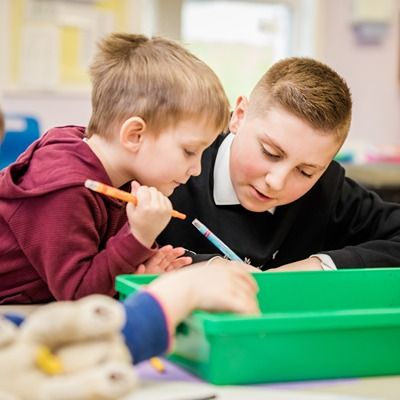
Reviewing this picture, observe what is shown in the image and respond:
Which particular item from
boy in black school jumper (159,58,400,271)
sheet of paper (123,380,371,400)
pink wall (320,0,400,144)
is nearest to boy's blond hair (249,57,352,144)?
boy in black school jumper (159,58,400,271)

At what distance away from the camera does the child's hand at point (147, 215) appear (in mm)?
1144

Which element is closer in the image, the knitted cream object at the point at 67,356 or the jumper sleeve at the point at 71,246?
the knitted cream object at the point at 67,356

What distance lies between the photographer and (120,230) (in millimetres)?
1229

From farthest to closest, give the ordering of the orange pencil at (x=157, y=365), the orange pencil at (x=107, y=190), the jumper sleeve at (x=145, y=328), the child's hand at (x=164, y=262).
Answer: the child's hand at (x=164, y=262) → the orange pencil at (x=107, y=190) → the orange pencil at (x=157, y=365) → the jumper sleeve at (x=145, y=328)

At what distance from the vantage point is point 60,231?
1.14 metres

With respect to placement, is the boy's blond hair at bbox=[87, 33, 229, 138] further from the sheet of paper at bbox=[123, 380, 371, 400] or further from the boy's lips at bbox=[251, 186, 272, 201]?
the sheet of paper at bbox=[123, 380, 371, 400]

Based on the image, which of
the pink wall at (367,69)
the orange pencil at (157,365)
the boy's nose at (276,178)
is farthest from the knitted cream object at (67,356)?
the pink wall at (367,69)

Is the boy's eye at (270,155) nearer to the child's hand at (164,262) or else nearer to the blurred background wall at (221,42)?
the child's hand at (164,262)

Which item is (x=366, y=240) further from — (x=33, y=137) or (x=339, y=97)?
(x=33, y=137)

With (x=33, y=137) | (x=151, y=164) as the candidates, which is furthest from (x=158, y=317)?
(x=33, y=137)

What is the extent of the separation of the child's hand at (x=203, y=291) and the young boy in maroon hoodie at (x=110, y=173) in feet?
0.79

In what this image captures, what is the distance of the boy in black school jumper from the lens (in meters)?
1.42

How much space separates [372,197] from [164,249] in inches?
24.2

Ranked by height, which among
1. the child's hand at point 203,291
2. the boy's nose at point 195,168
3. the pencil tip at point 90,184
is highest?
the pencil tip at point 90,184
